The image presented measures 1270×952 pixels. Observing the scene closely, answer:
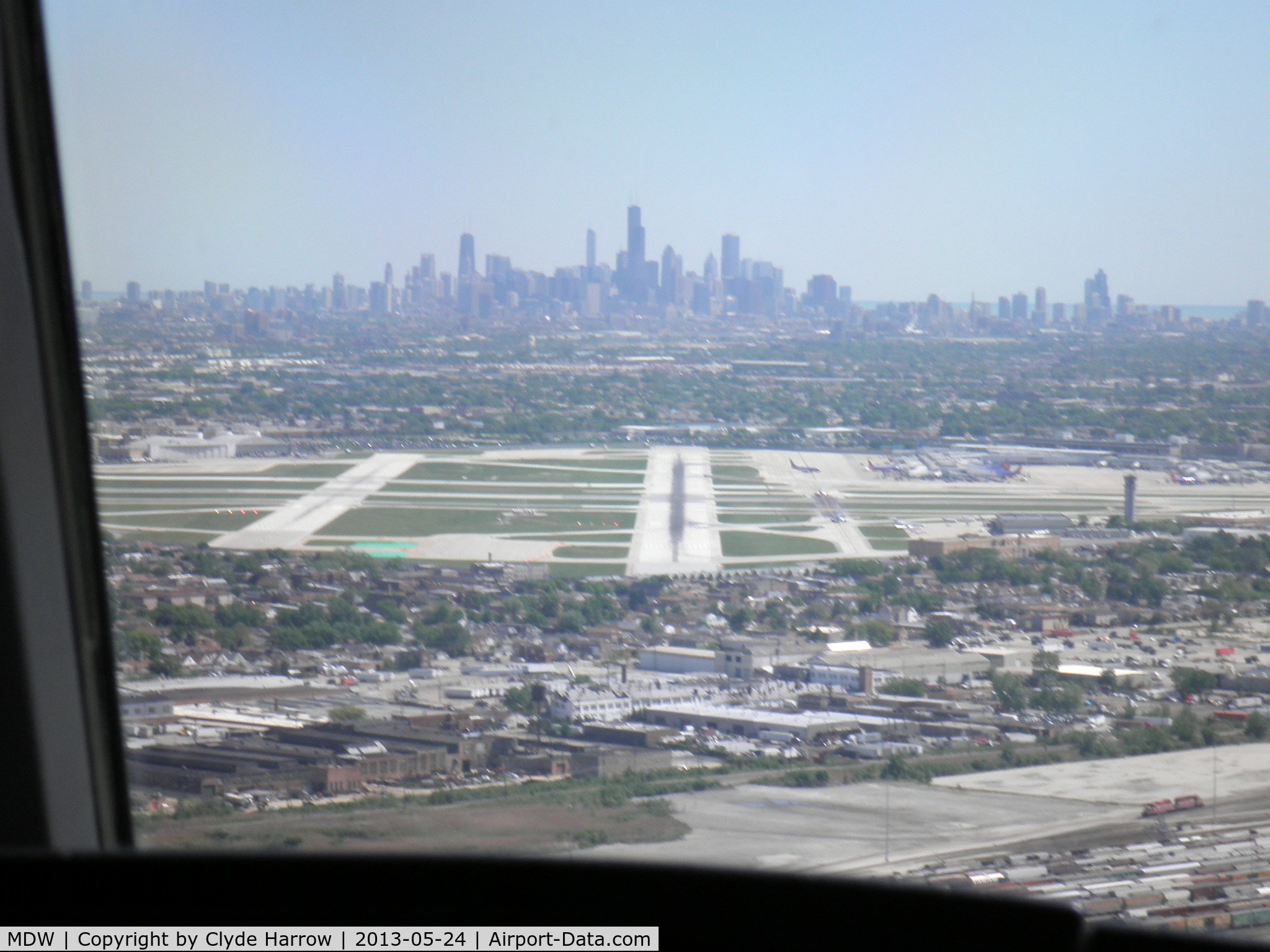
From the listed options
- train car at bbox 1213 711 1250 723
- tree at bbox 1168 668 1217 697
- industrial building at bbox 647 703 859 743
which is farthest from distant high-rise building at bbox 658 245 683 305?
train car at bbox 1213 711 1250 723

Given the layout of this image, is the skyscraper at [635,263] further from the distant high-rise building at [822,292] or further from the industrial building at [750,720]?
the industrial building at [750,720]

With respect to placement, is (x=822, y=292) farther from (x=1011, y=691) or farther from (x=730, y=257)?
(x=1011, y=691)

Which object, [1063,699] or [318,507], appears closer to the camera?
[1063,699]

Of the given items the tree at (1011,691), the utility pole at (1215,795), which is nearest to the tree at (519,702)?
the tree at (1011,691)

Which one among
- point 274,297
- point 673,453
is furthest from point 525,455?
point 274,297

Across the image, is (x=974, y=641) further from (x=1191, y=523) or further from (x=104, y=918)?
(x=104, y=918)

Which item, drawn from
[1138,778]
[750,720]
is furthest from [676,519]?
[1138,778]

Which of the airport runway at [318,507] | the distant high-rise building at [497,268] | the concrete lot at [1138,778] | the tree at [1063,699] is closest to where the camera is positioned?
the concrete lot at [1138,778]
